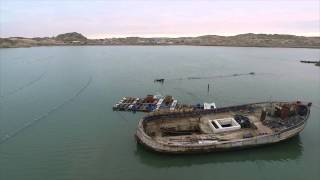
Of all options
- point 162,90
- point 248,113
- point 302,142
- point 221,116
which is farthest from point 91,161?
point 162,90

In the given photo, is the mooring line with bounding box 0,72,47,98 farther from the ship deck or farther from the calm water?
the ship deck

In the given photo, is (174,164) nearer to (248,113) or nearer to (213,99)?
(248,113)

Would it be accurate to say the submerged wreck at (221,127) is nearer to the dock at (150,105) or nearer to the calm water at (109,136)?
the calm water at (109,136)

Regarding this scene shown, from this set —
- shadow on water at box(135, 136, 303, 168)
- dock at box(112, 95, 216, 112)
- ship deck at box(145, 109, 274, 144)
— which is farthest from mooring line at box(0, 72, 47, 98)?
shadow on water at box(135, 136, 303, 168)

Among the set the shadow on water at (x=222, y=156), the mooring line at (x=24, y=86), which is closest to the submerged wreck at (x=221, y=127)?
the shadow on water at (x=222, y=156)

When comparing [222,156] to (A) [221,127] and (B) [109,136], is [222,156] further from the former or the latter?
(B) [109,136]
